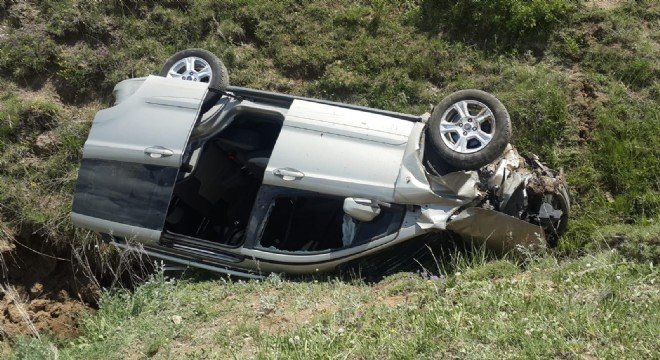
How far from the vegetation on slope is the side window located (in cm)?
51

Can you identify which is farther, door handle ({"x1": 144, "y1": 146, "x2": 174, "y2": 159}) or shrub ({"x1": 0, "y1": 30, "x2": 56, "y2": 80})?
shrub ({"x1": 0, "y1": 30, "x2": 56, "y2": 80})

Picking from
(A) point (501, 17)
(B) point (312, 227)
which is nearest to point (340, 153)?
(B) point (312, 227)

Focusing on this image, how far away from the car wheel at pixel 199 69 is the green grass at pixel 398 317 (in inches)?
89.3

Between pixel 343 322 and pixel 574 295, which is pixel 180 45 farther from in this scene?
pixel 574 295

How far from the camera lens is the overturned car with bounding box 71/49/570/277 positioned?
6609 millimetres

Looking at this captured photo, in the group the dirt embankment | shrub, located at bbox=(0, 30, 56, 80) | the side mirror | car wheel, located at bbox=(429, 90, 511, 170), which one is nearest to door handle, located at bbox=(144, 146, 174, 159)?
the side mirror

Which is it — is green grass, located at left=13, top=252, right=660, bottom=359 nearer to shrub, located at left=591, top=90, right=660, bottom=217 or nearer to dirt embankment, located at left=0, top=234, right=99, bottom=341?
dirt embankment, located at left=0, top=234, right=99, bottom=341

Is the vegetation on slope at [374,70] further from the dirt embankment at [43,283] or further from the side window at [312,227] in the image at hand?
the side window at [312,227]

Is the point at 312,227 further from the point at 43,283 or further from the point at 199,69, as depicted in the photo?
the point at 43,283

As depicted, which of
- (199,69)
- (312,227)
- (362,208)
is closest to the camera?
(362,208)

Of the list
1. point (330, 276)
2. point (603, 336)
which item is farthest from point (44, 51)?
point (603, 336)

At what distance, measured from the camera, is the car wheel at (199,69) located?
7988mm

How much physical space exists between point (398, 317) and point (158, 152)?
3115mm

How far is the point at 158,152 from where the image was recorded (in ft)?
23.4
